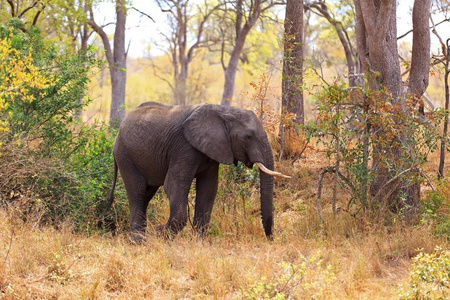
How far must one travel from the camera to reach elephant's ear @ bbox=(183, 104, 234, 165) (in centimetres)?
695

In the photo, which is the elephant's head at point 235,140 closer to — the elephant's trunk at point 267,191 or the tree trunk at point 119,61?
the elephant's trunk at point 267,191

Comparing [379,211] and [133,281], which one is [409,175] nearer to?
[379,211]

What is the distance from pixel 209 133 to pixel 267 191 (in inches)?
39.8

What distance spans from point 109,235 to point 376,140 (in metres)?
3.90

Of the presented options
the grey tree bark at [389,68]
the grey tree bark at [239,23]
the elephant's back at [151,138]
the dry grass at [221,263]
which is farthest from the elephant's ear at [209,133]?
the grey tree bark at [239,23]

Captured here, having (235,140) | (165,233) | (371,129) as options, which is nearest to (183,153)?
(235,140)

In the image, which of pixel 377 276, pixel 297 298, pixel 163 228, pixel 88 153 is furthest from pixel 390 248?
pixel 88 153

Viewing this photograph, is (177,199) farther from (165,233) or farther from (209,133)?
(209,133)

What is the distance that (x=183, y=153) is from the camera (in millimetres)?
7145

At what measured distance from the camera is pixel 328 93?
7.12m

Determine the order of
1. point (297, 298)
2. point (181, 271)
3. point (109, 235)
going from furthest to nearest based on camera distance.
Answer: point (109, 235) → point (181, 271) → point (297, 298)

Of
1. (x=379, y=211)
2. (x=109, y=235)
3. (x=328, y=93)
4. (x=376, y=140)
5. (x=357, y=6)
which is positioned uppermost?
(x=357, y=6)

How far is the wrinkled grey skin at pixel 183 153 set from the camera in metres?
6.92

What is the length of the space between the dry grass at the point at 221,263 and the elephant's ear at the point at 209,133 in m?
1.08
